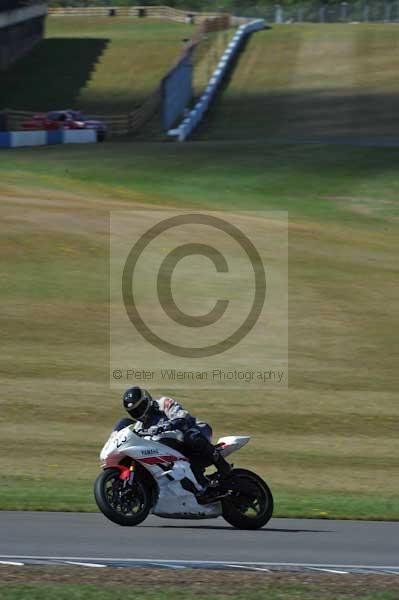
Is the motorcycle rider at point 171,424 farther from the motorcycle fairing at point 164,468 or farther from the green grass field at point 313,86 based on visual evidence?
the green grass field at point 313,86

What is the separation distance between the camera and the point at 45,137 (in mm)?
51094

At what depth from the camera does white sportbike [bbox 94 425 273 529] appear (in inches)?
483

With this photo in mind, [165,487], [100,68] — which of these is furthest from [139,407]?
[100,68]

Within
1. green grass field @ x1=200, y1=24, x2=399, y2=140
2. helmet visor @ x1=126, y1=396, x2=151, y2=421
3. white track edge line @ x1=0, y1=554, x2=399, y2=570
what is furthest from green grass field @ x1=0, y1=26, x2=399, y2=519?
green grass field @ x1=200, y1=24, x2=399, y2=140

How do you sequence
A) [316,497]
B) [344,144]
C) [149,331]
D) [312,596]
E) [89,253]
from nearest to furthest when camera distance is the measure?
[312,596], [316,497], [149,331], [89,253], [344,144]

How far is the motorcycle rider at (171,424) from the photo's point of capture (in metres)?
12.4

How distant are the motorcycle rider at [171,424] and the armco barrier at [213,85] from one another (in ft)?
134

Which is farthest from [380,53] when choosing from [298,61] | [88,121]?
[88,121]

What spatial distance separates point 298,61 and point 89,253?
48.6 metres

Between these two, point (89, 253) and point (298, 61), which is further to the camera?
point (298, 61)

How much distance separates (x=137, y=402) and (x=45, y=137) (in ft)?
131

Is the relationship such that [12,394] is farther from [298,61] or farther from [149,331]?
[298,61]

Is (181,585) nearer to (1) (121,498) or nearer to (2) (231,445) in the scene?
(1) (121,498)

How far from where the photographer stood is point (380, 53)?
246ft
